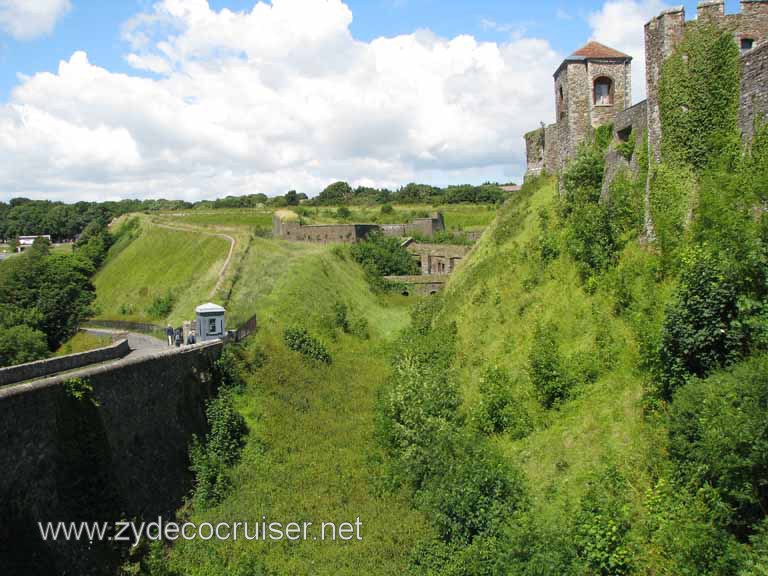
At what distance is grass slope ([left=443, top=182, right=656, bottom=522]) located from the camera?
12.0m

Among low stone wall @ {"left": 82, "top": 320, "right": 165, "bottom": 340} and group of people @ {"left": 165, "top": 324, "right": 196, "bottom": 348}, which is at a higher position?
group of people @ {"left": 165, "top": 324, "right": 196, "bottom": 348}

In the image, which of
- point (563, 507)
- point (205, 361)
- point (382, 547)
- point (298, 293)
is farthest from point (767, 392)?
point (298, 293)

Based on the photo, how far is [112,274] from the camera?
168 ft

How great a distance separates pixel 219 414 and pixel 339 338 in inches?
440

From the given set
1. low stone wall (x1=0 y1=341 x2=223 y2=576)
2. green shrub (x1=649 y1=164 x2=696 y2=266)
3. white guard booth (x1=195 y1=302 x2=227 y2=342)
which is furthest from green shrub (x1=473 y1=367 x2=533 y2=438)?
white guard booth (x1=195 y1=302 x2=227 y2=342)

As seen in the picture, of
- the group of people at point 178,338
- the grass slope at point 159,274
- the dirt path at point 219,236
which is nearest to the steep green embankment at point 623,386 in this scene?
the group of people at point 178,338

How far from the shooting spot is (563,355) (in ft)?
51.1

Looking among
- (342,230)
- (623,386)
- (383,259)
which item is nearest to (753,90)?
(623,386)

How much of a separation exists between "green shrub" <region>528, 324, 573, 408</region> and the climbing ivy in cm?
563

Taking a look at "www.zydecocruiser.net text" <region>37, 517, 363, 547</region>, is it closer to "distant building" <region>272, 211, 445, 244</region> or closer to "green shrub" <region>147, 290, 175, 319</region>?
"green shrub" <region>147, 290, 175, 319</region>

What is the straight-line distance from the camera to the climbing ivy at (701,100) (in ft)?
45.8

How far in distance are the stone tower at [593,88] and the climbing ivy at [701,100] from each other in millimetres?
8185

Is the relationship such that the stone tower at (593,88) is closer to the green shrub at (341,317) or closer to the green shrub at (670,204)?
the green shrub at (670,204)

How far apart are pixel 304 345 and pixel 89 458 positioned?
42.5ft
